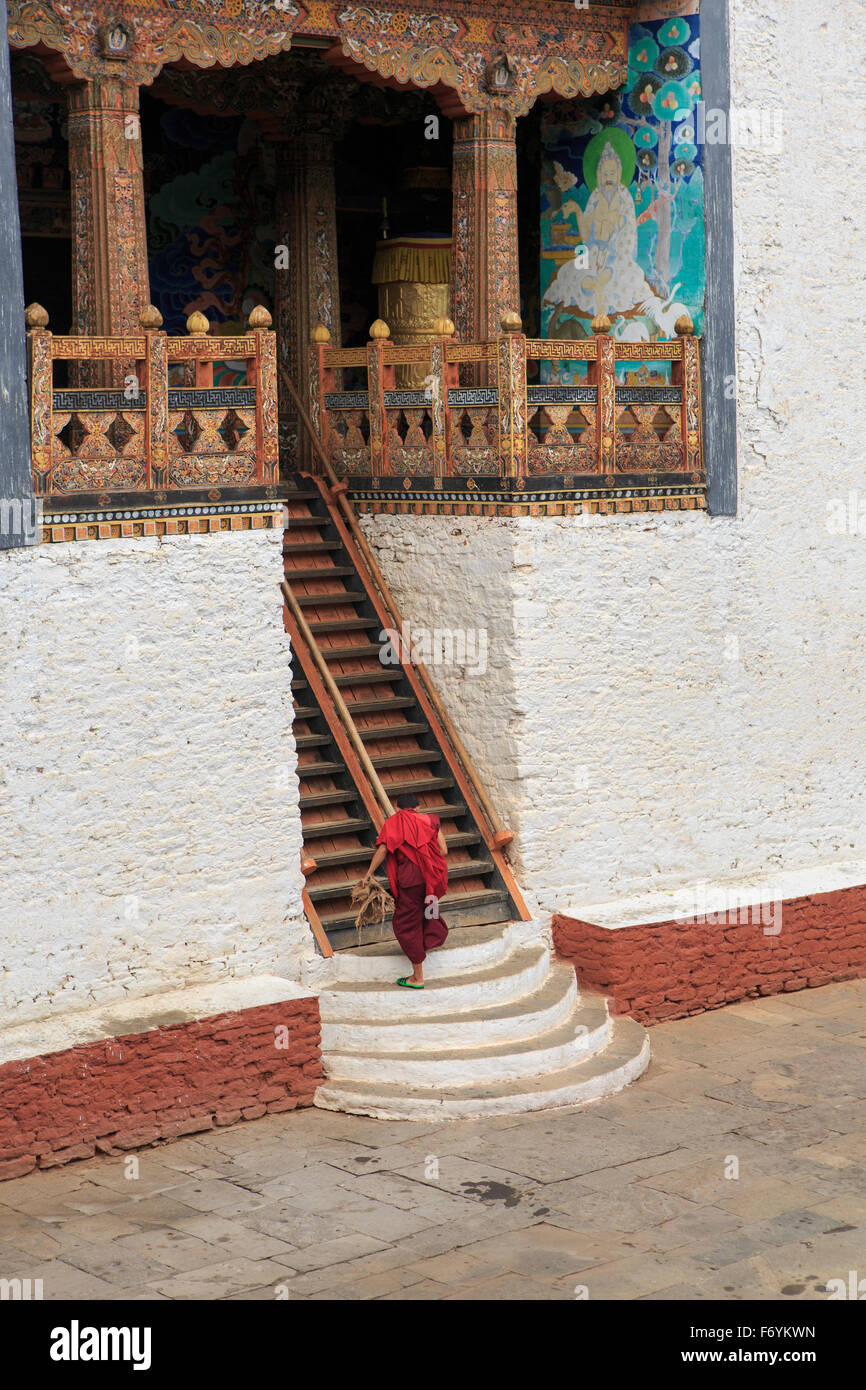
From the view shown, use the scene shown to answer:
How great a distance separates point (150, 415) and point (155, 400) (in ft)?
0.27

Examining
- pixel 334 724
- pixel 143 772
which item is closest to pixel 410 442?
pixel 334 724

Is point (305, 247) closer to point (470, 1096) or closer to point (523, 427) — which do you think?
point (523, 427)

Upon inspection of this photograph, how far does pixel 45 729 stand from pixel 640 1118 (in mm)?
3545

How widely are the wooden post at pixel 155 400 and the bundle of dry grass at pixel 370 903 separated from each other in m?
2.45

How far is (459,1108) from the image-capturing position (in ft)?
29.1

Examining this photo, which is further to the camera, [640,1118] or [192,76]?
[192,76]

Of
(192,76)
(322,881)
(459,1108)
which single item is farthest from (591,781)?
(192,76)

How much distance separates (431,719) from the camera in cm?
1085

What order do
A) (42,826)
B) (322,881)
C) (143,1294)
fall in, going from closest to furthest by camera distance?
(143,1294) < (42,826) < (322,881)

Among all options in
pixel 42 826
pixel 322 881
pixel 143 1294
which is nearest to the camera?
pixel 143 1294

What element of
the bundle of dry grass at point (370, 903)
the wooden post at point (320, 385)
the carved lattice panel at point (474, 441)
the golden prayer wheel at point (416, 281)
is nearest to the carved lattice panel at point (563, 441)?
the carved lattice panel at point (474, 441)

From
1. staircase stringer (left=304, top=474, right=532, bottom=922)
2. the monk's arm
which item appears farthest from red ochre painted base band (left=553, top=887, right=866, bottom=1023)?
the monk's arm

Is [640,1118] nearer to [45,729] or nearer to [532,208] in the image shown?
[45,729]

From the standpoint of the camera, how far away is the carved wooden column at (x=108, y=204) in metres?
9.29
